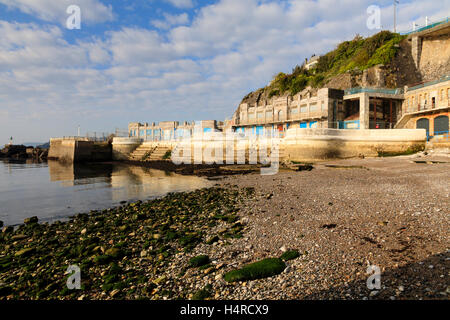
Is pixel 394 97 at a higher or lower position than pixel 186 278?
higher

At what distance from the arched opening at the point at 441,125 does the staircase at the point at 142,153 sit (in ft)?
146

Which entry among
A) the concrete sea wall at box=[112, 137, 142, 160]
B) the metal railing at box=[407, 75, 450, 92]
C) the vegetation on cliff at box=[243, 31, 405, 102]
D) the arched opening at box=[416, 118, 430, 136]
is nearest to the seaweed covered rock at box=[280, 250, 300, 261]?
the arched opening at box=[416, 118, 430, 136]

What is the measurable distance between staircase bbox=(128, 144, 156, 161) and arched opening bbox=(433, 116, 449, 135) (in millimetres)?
44615

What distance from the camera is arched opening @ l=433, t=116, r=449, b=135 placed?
30.8 metres

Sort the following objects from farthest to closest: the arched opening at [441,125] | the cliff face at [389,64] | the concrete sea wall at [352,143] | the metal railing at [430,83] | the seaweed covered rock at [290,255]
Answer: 1. the cliff face at [389,64]
2. the metal railing at [430,83]
3. the arched opening at [441,125]
4. the concrete sea wall at [352,143]
5. the seaweed covered rock at [290,255]

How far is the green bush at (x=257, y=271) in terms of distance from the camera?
4508 millimetres

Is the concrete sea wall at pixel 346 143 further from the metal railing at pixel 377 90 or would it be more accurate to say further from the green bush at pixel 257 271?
the green bush at pixel 257 271

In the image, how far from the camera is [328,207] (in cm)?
882

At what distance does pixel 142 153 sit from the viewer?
160 ft

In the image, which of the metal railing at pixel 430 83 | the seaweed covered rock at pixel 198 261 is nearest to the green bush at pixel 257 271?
the seaweed covered rock at pixel 198 261

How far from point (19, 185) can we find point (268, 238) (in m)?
23.2

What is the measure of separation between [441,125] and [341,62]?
84.0ft
